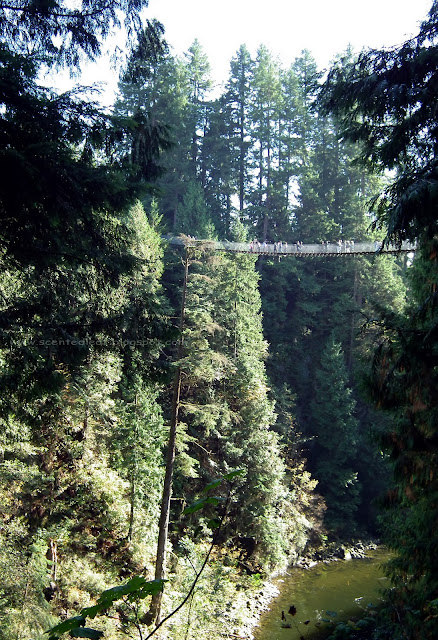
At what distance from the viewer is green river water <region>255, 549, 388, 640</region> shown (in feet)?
38.4

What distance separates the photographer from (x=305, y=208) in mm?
27625

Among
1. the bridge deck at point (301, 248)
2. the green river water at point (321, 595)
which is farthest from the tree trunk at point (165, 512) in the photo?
the bridge deck at point (301, 248)

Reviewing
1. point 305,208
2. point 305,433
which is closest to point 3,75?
point 305,433

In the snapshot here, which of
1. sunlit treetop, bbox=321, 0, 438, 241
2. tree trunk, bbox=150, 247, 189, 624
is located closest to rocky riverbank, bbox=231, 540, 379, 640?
tree trunk, bbox=150, 247, 189, 624

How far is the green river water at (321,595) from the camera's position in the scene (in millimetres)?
11711

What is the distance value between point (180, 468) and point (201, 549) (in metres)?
2.96

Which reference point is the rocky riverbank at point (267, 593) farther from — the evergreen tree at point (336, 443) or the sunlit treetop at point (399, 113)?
the sunlit treetop at point (399, 113)

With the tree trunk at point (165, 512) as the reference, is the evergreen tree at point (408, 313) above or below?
above

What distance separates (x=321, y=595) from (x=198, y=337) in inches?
326

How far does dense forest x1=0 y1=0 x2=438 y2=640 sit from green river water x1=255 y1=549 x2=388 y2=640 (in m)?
0.84

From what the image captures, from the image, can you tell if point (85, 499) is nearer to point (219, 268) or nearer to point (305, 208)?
point (219, 268)

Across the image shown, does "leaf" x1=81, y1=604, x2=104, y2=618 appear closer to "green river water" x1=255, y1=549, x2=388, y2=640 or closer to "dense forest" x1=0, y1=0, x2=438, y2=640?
"dense forest" x1=0, y1=0, x2=438, y2=640

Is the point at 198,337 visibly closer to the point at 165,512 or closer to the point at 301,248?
the point at 165,512

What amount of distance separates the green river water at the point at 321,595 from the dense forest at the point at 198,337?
0.84 m
